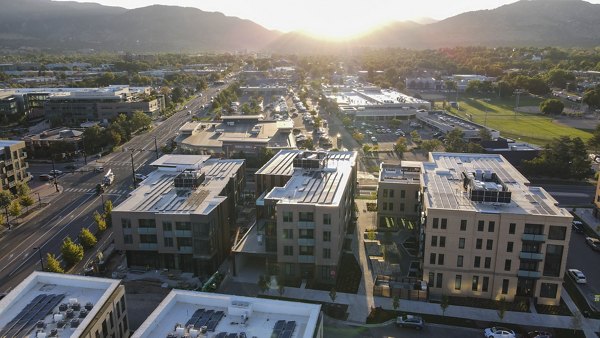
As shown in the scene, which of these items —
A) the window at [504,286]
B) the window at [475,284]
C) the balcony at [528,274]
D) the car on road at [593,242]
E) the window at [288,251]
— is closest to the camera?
the balcony at [528,274]

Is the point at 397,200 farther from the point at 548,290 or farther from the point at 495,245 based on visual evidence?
the point at 548,290

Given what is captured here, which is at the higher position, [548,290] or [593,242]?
[548,290]

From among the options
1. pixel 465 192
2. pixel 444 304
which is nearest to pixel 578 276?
pixel 465 192

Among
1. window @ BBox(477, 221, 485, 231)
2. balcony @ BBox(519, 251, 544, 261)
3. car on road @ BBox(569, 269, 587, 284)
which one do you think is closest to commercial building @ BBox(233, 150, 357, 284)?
window @ BBox(477, 221, 485, 231)

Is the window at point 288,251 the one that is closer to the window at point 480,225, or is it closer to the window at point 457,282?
the window at point 457,282


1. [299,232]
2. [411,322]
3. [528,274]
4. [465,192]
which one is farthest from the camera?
[465,192]

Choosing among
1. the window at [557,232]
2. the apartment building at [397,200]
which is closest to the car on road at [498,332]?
the window at [557,232]
